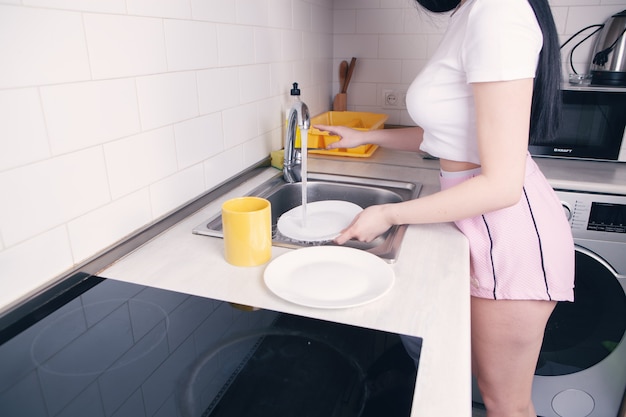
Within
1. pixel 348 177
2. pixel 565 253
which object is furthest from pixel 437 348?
pixel 348 177

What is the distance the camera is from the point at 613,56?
62.6 inches

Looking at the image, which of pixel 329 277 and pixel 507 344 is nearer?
pixel 329 277

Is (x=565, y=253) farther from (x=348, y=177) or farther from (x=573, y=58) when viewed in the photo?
(x=573, y=58)

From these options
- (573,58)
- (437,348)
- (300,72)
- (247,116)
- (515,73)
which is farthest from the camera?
(573,58)

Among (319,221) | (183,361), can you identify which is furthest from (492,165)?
(183,361)

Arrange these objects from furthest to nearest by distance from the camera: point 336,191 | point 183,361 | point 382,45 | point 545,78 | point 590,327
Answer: point 382,45 → point 590,327 → point 336,191 → point 545,78 → point 183,361

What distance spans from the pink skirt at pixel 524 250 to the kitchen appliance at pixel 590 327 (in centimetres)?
51

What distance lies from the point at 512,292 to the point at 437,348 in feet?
1.33

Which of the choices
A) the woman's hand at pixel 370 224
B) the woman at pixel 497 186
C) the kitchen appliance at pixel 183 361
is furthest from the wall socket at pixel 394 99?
the kitchen appliance at pixel 183 361

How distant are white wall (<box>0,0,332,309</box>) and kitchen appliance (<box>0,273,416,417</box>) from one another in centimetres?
11

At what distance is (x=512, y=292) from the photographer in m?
0.94

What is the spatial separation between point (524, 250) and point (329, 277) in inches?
16.6

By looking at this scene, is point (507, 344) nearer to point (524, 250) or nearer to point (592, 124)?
point (524, 250)

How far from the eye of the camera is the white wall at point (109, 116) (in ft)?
2.21
